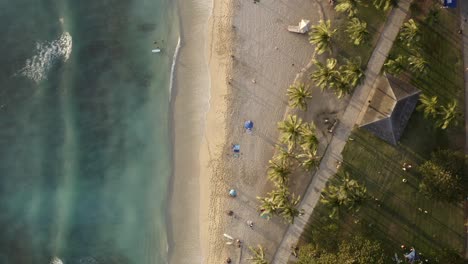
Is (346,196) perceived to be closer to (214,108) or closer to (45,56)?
(214,108)

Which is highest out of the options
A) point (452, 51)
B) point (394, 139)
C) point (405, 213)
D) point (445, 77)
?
point (452, 51)

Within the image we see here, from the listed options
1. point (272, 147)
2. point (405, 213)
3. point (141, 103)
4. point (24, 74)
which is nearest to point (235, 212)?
point (272, 147)

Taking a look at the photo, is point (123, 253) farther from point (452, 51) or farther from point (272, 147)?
point (452, 51)

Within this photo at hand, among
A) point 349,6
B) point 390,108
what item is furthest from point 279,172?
point 349,6

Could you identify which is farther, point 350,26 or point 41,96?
point 41,96

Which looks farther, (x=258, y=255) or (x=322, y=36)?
(x=258, y=255)

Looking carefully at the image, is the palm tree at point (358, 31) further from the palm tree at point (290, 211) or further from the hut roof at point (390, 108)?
the palm tree at point (290, 211)

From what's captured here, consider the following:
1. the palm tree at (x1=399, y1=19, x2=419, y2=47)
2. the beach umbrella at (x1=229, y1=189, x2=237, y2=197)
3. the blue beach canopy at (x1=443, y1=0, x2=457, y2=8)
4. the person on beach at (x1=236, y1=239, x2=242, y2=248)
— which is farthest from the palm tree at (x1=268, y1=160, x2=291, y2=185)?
the blue beach canopy at (x1=443, y1=0, x2=457, y2=8)

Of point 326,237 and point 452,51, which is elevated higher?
point 452,51
